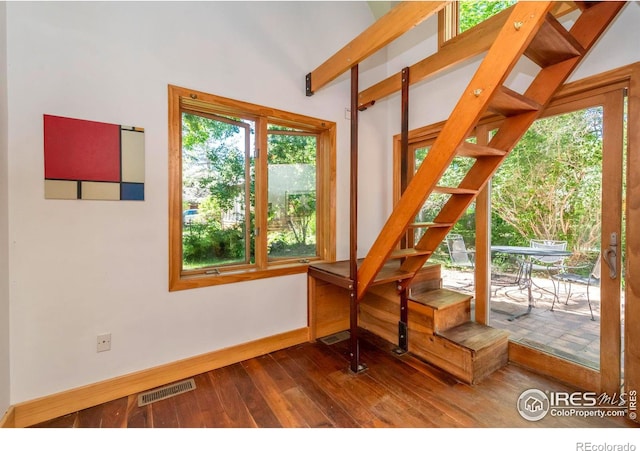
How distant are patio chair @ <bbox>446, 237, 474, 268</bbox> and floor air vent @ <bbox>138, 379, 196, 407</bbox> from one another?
244 cm

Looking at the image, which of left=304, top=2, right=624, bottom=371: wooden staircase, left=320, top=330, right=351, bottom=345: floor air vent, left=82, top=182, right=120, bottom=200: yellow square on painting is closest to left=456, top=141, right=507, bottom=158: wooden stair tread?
left=304, top=2, right=624, bottom=371: wooden staircase

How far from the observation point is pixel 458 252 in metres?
2.63

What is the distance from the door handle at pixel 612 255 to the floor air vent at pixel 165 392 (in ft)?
9.34

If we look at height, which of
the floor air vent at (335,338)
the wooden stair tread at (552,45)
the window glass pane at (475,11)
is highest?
the window glass pane at (475,11)

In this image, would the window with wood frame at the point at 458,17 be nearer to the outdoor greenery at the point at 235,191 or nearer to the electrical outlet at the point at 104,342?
the outdoor greenery at the point at 235,191

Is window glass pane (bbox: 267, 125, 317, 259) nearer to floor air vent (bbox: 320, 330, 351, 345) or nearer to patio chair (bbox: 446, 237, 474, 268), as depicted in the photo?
floor air vent (bbox: 320, 330, 351, 345)

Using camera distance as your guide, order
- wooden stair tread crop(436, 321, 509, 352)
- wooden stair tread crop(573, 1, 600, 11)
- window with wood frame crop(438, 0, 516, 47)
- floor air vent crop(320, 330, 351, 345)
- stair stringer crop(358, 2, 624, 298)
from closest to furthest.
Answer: stair stringer crop(358, 2, 624, 298)
wooden stair tread crop(573, 1, 600, 11)
wooden stair tread crop(436, 321, 509, 352)
window with wood frame crop(438, 0, 516, 47)
floor air vent crop(320, 330, 351, 345)

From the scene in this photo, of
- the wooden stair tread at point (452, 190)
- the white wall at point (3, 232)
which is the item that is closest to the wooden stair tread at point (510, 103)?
the wooden stair tread at point (452, 190)

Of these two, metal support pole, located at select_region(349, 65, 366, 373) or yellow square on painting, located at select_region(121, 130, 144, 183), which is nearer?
yellow square on painting, located at select_region(121, 130, 144, 183)

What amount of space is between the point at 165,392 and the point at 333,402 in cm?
116

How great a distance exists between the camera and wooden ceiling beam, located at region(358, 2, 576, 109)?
5.85ft

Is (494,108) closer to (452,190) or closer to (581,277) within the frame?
(452,190)

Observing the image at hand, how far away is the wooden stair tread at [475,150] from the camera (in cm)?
154

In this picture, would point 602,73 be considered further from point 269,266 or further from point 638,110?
→ point 269,266
